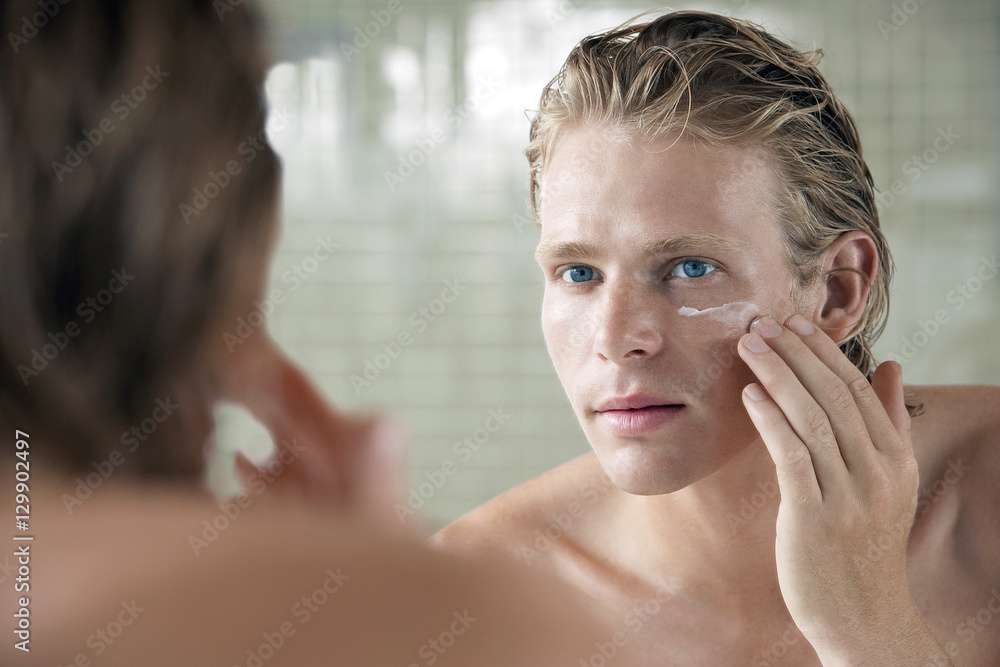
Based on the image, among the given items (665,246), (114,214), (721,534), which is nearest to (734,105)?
(665,246)

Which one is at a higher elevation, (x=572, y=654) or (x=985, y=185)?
(x=985, y=185)

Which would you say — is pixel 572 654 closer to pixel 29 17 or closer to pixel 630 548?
pixel 630 548

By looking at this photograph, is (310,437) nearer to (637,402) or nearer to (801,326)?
(637,402)

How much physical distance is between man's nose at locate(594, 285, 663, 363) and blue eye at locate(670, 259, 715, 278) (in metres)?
0.04

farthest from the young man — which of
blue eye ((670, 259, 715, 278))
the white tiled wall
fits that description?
the white tiled wall

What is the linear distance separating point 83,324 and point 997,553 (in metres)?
0.93

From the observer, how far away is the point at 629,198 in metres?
0.76

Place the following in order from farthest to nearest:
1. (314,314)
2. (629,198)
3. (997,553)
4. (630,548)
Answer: (314,314)
(630,548)
(997,553)
(629,198)

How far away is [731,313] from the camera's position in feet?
2.50

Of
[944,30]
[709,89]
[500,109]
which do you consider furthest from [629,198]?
[944,30]

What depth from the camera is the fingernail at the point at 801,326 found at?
0.75m

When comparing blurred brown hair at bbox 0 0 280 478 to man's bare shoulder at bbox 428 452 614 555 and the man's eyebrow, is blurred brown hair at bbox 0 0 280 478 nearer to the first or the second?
the man's eyebrow

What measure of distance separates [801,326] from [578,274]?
8.4 inches

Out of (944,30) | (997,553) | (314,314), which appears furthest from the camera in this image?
(314,314)
